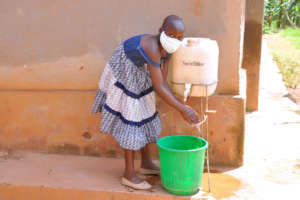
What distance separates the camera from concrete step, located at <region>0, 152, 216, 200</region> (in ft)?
9.68

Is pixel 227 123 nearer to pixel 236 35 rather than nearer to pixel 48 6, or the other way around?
pixel 236 35

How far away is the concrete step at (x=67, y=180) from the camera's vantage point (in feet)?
9.68

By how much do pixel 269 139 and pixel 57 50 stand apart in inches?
93.3

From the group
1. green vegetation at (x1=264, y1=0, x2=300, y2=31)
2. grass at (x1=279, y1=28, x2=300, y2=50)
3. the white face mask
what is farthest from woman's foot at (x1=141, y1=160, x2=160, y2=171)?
grass at (x1=279, y1=28, x2=300, y2=50)

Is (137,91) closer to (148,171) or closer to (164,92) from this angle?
(164,92)

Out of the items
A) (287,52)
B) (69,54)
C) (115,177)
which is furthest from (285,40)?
(115,177)

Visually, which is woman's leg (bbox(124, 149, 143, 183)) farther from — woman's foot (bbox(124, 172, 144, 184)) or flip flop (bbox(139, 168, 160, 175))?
flip flop (bbox(139, 168, 160, 175))

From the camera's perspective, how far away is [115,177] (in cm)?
320

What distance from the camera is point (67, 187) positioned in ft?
9.89

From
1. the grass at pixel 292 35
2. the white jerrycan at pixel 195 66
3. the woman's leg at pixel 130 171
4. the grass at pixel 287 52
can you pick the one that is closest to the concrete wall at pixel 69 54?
the white jerrycan at pixel 195 66

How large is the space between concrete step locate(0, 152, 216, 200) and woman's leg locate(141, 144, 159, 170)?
107 mm

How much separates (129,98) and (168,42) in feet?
1.67

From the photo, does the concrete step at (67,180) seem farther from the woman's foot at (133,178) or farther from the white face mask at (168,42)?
the white face mask at (168,42)

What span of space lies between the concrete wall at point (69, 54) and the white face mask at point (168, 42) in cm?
61
